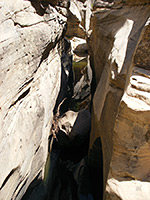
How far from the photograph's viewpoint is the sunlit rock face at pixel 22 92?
84.0 inches

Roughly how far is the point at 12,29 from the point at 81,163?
12.0 feet

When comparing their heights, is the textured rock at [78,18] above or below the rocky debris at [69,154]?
above

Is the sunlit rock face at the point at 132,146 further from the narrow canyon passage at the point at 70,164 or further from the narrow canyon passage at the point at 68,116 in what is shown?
the narrow canyon passage at the point at 70,164

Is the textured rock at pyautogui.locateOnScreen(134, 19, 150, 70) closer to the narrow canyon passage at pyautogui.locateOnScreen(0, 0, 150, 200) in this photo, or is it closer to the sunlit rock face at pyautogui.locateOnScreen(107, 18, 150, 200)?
the narrow canyon passage at pyautogui.locateOnScreen(0, 0, 150, 200)


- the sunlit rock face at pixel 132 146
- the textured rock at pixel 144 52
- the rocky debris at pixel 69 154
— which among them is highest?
the textured rock at pixel 144 52

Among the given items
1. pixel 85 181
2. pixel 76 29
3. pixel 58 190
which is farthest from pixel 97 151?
pixel 76 29

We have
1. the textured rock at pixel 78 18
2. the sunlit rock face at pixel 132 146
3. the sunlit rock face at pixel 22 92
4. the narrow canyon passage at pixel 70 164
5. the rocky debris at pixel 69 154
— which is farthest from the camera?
the textured rock at pixel 78 18

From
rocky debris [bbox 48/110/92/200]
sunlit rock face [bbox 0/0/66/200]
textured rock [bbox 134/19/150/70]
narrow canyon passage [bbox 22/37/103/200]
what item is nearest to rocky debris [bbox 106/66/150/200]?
textured rock [bbox 134/19/150/70]

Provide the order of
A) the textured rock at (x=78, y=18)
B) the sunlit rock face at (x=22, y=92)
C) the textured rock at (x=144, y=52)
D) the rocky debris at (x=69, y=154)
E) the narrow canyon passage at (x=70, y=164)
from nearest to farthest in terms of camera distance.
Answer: the sunlit rock face at (x=22, y=92)
the textured rock at (x=144, y=52)
the narrow canyon passage at (x=70, y=164)
the rocky debris at (x=69, y=154)
the textured rock at (x=78, y=18)

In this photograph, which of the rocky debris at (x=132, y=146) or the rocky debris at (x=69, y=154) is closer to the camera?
the rocky debris at (x=132, y=146)

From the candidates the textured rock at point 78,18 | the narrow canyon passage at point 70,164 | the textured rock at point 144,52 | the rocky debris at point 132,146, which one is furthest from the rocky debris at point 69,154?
the textured rock at point 78,18

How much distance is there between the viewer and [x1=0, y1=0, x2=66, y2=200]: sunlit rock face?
213 centimetres

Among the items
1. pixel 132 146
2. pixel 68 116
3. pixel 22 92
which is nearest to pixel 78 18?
pixel 68 116

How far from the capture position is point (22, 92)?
8.22ft
